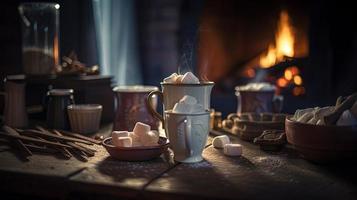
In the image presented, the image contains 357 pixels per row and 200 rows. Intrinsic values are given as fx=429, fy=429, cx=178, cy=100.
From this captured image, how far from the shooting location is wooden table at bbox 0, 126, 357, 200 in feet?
2.88

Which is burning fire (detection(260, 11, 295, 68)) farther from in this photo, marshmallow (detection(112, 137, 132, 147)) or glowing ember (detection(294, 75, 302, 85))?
marshmallow (detection(112, 137, 132, 147))

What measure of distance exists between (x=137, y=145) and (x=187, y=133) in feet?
0.51

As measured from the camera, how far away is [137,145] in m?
1.13

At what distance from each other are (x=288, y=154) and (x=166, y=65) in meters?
1.58

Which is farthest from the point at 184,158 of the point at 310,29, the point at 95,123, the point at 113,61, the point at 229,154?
the point at 113,61

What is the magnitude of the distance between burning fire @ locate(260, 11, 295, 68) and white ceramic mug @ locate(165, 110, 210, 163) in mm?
1609

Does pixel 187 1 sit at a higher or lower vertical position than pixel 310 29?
higher

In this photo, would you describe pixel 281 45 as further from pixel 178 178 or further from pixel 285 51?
pixel 178 178

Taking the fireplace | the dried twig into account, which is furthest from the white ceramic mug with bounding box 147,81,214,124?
the fireplace

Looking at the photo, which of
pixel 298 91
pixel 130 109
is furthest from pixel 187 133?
pixel 298 91

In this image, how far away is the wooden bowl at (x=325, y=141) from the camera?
101cm

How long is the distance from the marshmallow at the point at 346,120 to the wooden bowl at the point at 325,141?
3 cm

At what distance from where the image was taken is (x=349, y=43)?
232 centimetres

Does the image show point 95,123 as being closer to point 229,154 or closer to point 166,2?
point 229,154
